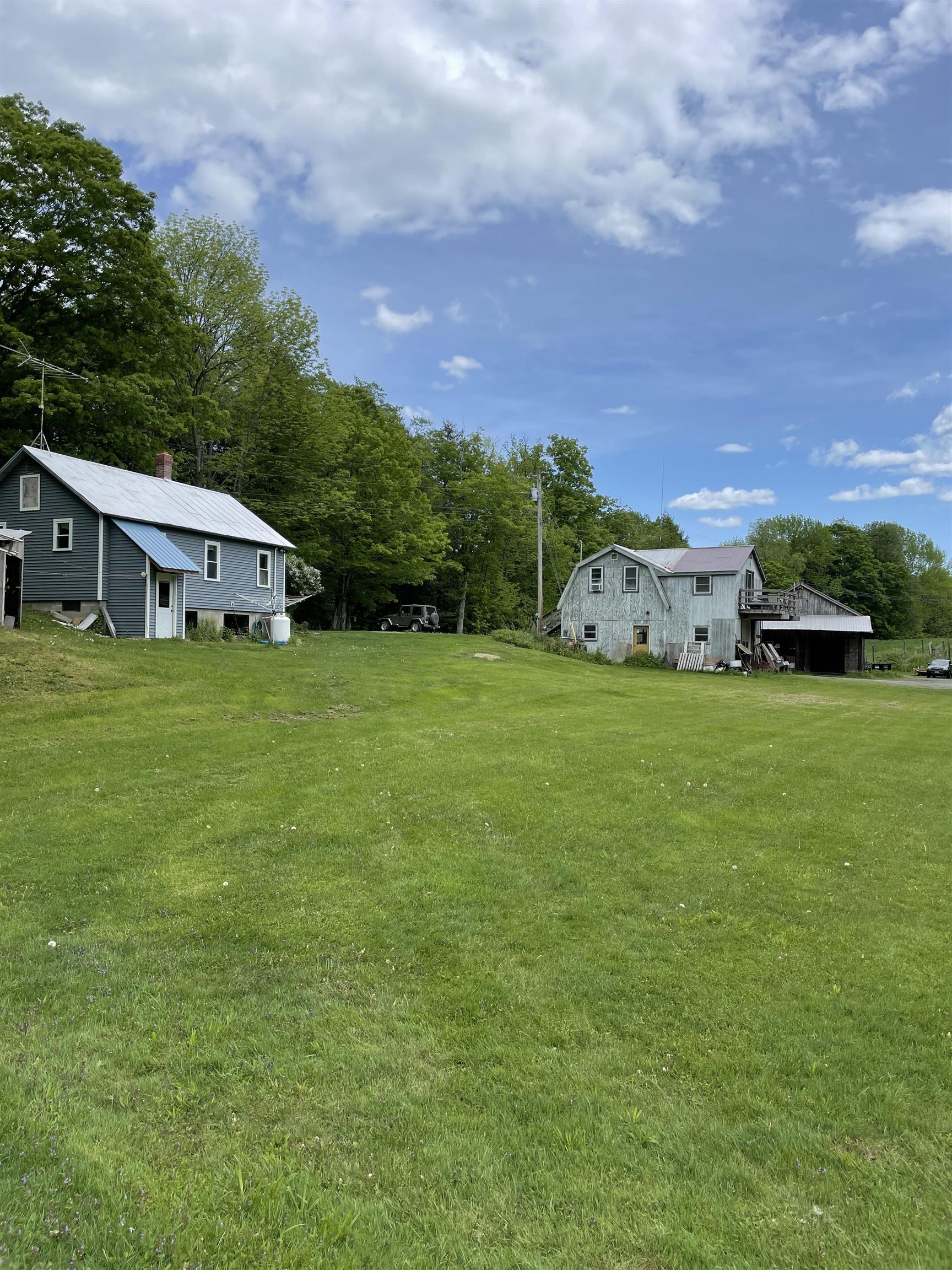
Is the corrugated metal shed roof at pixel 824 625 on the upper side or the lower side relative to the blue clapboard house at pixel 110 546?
lower

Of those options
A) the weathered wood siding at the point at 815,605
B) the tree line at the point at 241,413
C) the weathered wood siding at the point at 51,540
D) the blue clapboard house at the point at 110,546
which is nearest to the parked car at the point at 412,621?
the tree line at the point at 241,413

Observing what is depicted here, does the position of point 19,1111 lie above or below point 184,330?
below

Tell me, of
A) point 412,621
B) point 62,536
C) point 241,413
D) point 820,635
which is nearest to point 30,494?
point 62,536

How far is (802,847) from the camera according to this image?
842 centimetres

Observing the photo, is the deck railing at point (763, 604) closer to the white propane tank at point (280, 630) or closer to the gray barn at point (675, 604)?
the gray barn at point (675, 604)

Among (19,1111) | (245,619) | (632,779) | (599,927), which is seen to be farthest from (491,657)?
(19,1111)

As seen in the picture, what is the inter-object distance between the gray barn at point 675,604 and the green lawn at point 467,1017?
31700 mm

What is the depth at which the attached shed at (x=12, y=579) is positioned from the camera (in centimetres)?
2166

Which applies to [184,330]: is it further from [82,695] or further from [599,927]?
[599,927]

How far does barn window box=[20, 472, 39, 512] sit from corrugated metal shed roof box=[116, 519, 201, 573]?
3623 millimetres

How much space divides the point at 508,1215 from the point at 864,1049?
262 centimetres

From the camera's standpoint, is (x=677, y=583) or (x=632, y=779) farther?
(x=677, y=583)

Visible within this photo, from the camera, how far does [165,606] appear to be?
2730 cm

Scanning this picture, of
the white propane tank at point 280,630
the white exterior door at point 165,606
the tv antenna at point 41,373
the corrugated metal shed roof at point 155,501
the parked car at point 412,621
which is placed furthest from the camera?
the parked car at point 412,621
